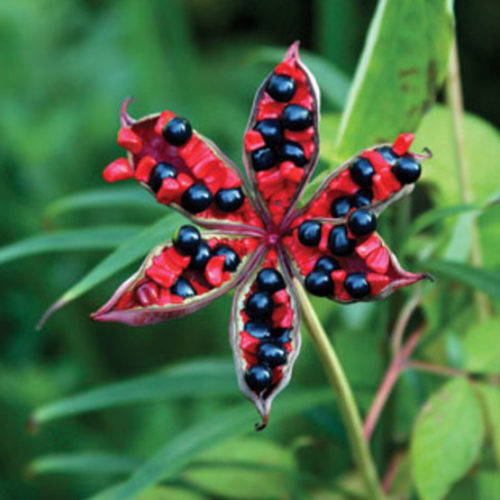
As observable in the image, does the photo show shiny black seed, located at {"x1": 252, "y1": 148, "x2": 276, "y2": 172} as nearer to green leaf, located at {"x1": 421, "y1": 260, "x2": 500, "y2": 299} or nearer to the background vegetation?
the background vegetation

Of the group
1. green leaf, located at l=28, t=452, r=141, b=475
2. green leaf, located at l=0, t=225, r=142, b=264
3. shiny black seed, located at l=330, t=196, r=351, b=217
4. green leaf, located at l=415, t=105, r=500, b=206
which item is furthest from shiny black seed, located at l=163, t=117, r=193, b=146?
green leaf, located at l=28, t=452, r=141, b=475

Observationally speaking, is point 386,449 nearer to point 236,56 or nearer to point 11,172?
point 11,172

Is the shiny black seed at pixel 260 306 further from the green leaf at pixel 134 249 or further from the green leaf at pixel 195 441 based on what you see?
the green leaf at pixel 195 441

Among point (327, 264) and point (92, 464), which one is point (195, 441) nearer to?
point (92, 464)

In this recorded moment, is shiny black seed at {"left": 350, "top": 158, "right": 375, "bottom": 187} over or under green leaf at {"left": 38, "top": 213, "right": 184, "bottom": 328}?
over

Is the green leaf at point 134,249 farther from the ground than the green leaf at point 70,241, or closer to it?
farther from the ground

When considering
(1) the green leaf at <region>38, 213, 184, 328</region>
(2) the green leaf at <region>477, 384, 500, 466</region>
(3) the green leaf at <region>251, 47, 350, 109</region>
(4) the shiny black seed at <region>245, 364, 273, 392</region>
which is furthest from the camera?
(3) the green leaf at <region>251, 47, 350, 109</region>

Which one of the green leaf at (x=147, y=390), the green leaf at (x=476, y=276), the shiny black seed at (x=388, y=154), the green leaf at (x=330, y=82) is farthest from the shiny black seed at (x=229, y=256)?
the green leaf at (x=330, y=82)
